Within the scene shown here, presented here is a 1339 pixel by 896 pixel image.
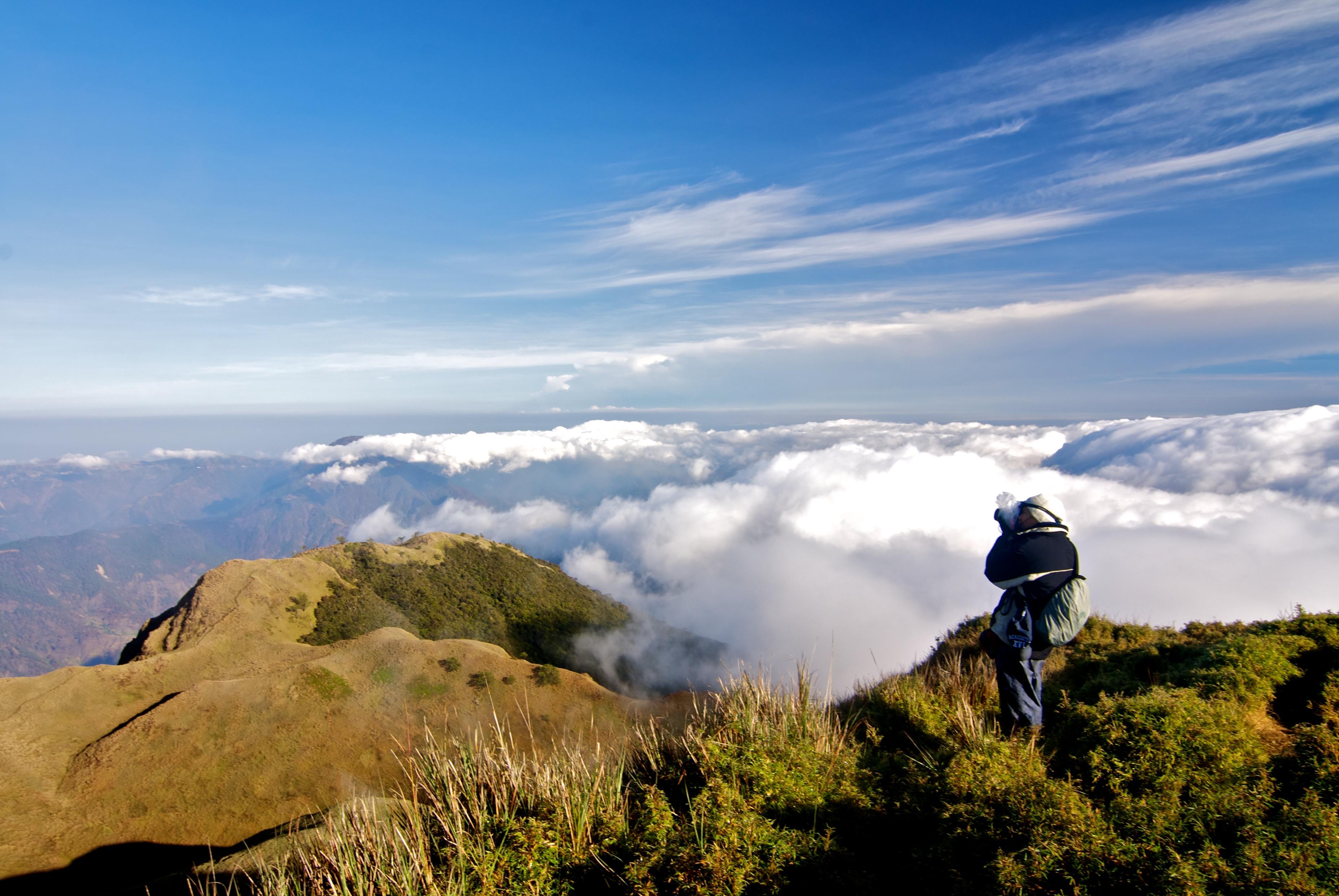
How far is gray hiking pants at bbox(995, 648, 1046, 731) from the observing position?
6500 mm

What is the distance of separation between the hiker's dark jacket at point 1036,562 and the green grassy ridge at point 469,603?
7455 cm

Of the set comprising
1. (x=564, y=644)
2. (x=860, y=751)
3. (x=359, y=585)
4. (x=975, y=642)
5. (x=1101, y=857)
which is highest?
(x=1101, y=857)

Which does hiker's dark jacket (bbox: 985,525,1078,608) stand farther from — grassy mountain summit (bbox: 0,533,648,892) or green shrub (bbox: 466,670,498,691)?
green shrub (bbox: 466,670,498,691)

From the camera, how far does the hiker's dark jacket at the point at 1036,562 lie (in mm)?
6418

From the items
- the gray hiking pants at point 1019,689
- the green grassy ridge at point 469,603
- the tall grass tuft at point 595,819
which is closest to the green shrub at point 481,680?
the green grassy ridge at point 469,603

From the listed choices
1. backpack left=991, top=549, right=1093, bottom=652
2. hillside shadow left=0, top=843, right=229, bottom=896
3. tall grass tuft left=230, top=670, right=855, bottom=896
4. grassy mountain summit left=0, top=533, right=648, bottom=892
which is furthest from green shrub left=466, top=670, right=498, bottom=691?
backpack left=991, top=549, right=1093, bottom=652

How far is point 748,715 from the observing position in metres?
6.58

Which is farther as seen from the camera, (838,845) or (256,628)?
(256,628)

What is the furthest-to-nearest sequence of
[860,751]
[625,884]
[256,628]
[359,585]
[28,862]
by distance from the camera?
[359,585] → [256,628] → [28,862] → [860,751] → [625,884]

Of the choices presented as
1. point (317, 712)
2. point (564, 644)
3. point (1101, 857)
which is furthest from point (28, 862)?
point (564, 644)

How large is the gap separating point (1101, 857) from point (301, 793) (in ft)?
142

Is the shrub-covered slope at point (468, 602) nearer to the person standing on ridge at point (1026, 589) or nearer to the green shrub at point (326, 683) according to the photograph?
the green shrub at point (326, 683)

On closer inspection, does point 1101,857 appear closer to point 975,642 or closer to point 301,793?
point 975,642

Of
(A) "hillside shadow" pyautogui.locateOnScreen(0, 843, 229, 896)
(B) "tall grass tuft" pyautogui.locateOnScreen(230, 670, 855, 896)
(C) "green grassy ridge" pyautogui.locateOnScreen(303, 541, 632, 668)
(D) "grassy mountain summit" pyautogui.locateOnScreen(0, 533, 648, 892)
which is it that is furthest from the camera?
(C) "green grassy ridge" pyautogui.locateOnScreen(303, 541, 632, 668)
